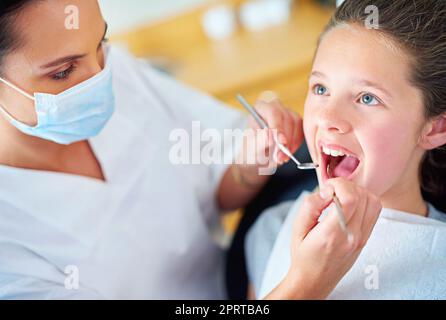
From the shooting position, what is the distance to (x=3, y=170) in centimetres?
87

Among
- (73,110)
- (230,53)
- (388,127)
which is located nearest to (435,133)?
(388,127)

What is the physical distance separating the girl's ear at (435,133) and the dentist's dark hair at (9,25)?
0.56m

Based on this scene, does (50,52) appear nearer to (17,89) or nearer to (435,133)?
(17,89)

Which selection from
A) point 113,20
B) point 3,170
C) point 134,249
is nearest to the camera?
point 3,170

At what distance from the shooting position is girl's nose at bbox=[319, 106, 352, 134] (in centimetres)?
75

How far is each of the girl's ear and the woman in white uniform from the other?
20cm

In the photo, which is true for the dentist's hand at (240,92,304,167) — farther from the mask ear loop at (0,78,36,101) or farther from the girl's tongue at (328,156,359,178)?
the mask ear loop at (0,78,36,101)

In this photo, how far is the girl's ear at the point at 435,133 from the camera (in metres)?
0.79

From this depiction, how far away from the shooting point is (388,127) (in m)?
0.76

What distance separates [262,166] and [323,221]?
0.40 metres

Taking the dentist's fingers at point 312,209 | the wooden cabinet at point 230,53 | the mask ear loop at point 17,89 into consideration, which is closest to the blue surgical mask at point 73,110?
the mask ear loop at point 17,89

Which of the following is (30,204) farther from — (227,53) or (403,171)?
(227,53)

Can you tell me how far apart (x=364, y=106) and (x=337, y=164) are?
104mm
